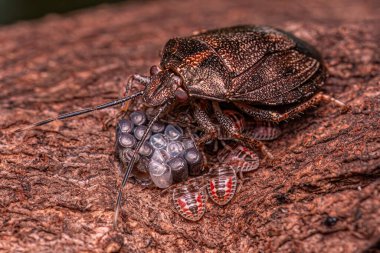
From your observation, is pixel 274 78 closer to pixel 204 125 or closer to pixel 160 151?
pixel 204 125

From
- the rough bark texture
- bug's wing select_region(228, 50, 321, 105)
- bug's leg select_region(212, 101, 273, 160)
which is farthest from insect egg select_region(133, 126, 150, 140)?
bug's wing select_region(228, 50, 321, 105)

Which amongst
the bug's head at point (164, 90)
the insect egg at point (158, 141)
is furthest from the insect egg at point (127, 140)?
the bug's head at point (164, 90)

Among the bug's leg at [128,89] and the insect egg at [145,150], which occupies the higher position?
the bug's leg at [128,89]

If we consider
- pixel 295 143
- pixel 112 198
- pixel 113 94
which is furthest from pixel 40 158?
pixel 295 143

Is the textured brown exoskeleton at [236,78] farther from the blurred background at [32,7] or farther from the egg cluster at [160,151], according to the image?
the blurred background at [32,7]

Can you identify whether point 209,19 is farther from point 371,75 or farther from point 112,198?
point 112,198

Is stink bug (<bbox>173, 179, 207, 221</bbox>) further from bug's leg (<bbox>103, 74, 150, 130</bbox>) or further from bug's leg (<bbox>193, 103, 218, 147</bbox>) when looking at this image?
bug's leg (<bbox>103, 74, 150, 130</bbox>)

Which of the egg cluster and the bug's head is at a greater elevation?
the bug's head
